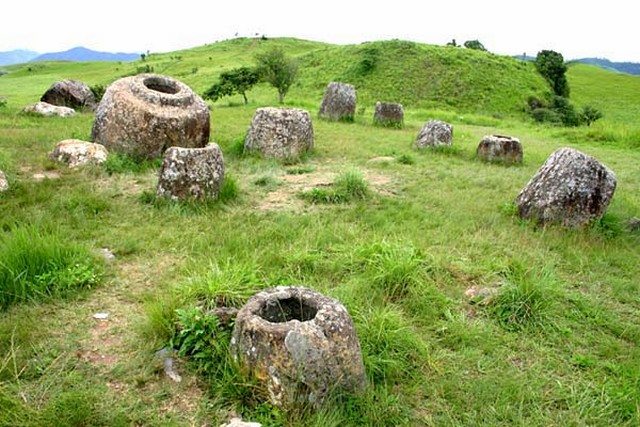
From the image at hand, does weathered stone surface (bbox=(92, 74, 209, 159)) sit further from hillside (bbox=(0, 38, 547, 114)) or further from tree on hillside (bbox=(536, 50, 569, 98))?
tree on hillside (bbox=(536, 50, 569, 98))

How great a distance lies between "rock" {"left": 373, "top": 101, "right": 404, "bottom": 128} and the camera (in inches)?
700

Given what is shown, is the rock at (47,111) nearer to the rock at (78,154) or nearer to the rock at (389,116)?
the rock at (78,154)

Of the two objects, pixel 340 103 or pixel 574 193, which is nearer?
pixel 574 193

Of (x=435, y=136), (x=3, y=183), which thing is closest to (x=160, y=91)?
(x=3, y=183)

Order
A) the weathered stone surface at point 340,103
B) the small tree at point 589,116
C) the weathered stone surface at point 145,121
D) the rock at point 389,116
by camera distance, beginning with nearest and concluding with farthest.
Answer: the weathered stone surface at point 145,121
the rock at point 389,116
the weathered stone surface at point 340,103
the small tree at point 589,116

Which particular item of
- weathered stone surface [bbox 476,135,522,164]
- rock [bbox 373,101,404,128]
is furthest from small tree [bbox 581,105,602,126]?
weathered stone surface [bbox 476,135,522,164]

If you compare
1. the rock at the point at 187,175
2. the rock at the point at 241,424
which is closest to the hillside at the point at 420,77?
the rock at the point at 187,175

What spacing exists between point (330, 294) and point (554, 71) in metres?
43.0

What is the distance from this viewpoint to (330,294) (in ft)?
15.0

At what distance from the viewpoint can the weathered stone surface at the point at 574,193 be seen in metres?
7.06

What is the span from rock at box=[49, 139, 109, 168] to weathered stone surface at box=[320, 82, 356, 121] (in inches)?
420

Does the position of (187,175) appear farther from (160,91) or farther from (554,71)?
(554,71)

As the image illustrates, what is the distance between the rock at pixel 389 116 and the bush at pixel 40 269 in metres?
14.1

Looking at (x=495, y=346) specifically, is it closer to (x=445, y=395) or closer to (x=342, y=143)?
(x=445, y=395)
